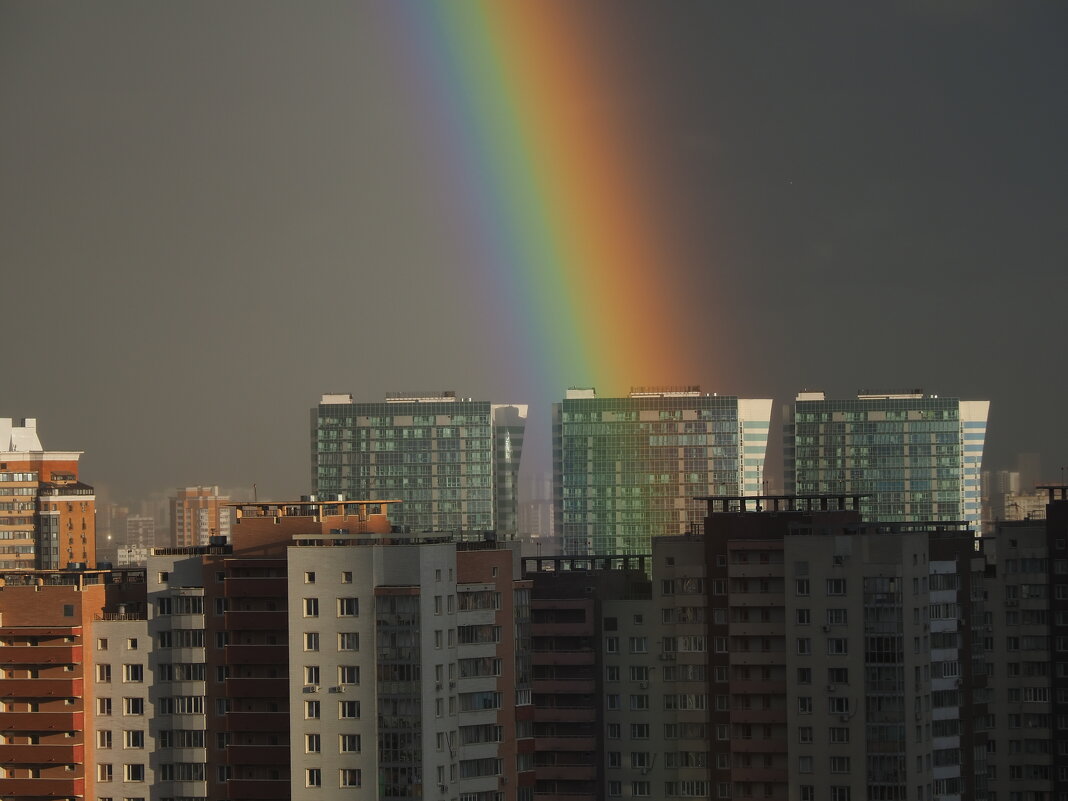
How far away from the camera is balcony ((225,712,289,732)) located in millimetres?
32969

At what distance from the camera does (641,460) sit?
286 feet

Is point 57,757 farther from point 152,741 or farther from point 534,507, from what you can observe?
point 534,507

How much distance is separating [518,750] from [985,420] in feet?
230

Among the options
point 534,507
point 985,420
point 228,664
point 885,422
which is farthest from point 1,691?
point 534,507

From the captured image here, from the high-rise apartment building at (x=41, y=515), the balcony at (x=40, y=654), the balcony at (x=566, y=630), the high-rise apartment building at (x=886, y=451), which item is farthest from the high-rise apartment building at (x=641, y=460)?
the balcony at (x=40, y=654)

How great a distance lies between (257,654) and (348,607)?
11.5ft

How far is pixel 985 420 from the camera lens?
322 feet

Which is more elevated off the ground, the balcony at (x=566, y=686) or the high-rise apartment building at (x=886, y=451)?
the high-rise apartment building at (x=886, y=451)

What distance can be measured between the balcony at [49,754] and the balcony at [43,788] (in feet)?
1.17

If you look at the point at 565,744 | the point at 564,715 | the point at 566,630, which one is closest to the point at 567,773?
the point at 565,744

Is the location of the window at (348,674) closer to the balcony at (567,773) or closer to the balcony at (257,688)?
the balcony at (257,688)

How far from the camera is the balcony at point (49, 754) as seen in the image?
34.9m

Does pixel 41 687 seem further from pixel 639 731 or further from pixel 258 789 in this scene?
pixel 639 731

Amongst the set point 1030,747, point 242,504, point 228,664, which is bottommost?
point 1030,747
